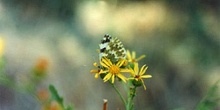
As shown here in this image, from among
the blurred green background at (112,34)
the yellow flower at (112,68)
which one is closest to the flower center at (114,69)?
the yellow flower at (112,68)

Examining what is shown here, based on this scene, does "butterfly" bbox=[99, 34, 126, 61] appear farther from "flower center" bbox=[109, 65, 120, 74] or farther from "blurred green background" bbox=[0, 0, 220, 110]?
"blurred green background" bbox=[0, 0, 220, 110]

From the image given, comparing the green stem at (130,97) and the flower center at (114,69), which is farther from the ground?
the flower center at (114,69)

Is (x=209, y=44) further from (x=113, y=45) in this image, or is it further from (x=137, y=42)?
(x=113, y=45)

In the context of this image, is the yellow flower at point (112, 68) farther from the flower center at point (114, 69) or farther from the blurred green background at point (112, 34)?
the blurred green background at point (112, 34)

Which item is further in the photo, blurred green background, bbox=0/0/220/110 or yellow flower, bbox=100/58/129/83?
blurred green background, bbox=0/0/220/110

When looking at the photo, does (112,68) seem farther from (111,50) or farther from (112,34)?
(112,34)

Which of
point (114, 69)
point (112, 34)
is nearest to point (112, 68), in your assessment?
point (114, 69)

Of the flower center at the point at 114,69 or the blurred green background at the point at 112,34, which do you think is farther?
the blurred green background at the point at 112,34

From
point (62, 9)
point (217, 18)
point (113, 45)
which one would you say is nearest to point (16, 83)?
point (62, 9)

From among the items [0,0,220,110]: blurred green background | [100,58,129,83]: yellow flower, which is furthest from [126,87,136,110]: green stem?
[0,0,220,110]: blurred green background
